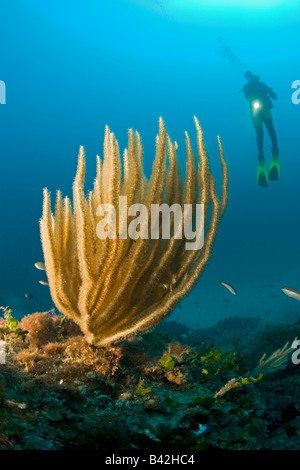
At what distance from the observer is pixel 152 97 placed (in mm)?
83812

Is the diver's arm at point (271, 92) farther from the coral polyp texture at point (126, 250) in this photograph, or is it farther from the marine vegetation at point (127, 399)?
the marine vegetation at point (127, 399)

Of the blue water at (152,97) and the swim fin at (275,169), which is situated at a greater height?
the blue water at (152,97)

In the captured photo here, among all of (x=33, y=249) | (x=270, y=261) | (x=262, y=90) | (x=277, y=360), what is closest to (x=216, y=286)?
(x=270, y=261)

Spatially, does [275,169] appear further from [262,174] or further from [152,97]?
[152,97]

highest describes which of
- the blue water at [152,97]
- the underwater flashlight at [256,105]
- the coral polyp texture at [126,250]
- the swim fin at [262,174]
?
the blue water at [152,97]

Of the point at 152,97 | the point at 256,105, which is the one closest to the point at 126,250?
the point at 256,105

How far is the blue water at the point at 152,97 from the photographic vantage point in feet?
191

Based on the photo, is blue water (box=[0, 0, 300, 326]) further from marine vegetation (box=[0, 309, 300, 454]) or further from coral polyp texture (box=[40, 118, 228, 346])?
coral polyp texture (box=[40, 118, 228, 346])

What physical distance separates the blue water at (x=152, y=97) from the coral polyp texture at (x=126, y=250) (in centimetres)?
4066

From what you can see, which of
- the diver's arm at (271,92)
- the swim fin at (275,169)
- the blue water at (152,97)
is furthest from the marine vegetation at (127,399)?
the blue water at (152,97)

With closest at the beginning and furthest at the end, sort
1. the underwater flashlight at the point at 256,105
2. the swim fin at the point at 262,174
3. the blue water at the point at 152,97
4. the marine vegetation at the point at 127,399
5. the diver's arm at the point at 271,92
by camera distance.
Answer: the marine vegetation at the point at 127,399 < the swim fin at the point at 262,174 < the diver's arm at the point at 271,92 < the underwater flashlight at the point at 256,105 < the blue water at the point at 152,97

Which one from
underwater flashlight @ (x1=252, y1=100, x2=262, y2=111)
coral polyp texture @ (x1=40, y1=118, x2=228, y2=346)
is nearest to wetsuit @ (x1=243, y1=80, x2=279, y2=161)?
underwater flashlight @ (x1=252, y1=100, x2=262, y2=111)

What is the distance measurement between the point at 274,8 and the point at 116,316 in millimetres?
75915

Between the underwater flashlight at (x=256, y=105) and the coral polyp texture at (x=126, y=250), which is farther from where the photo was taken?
the underwater flashlight at (x=256, y=105)
